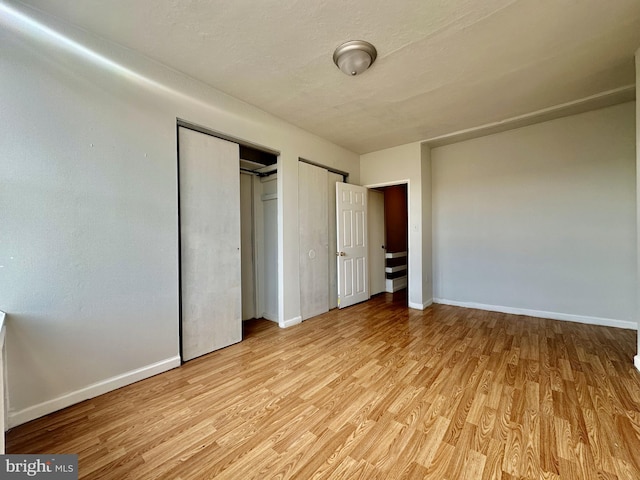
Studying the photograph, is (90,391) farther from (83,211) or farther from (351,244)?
(351,244)

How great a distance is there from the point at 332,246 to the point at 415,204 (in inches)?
61.8

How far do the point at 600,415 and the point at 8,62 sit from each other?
4.59 metres

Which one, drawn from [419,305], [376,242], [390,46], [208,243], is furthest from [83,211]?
[376,242]

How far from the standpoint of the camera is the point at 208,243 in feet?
8.89

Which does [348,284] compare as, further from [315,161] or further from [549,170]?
[549,170]

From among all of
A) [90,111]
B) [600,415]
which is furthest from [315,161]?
[600,415]

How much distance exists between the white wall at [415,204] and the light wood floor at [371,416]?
145cm

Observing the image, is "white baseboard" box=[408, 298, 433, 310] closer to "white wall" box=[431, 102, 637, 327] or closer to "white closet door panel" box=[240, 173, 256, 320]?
"white wall" box=[431, 102, 637, 327]

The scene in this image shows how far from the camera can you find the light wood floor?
137 centimetres

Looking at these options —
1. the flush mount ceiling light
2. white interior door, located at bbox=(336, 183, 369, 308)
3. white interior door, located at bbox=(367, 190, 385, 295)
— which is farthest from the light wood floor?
the flush mount ceiling light

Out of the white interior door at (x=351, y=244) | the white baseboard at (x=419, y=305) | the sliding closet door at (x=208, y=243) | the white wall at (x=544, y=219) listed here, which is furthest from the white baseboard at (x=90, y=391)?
the white wall at (x=544, y=219)

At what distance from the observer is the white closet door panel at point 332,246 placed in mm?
4227

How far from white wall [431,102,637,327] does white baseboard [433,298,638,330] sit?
0.01 metres

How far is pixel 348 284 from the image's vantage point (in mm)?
4426
